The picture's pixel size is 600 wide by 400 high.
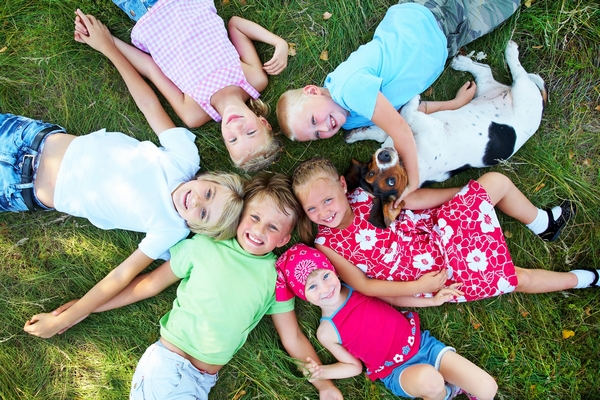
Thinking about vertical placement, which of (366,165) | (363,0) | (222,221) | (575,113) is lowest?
(575,113)

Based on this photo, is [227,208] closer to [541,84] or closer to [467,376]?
[467,376]

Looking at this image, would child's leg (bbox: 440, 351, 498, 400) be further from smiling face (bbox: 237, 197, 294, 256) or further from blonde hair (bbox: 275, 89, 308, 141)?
blonde hair (bbox: 275, 89, 308, 141)

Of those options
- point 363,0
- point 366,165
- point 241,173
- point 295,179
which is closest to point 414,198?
point 366,165

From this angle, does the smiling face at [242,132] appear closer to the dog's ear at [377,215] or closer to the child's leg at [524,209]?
the dog's ear at [377,215]

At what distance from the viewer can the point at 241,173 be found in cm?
417

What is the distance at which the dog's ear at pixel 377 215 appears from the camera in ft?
11.7

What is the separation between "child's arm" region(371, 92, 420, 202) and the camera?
3.43 m

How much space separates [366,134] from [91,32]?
9.21 ft

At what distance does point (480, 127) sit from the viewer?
361cm

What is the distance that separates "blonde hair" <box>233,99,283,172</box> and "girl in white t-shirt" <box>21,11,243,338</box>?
20cm

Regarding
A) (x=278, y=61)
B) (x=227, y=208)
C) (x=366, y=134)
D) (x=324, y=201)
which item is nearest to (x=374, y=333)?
(x=324, y=201)

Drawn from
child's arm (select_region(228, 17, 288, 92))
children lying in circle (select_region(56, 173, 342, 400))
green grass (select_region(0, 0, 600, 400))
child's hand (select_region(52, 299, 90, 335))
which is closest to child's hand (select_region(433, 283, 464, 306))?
green grass (select_region(0, 0, 600, 400))

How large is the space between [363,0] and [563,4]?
1.93 m

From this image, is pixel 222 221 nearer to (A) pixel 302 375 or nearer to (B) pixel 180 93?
(B) pixel 180 93
